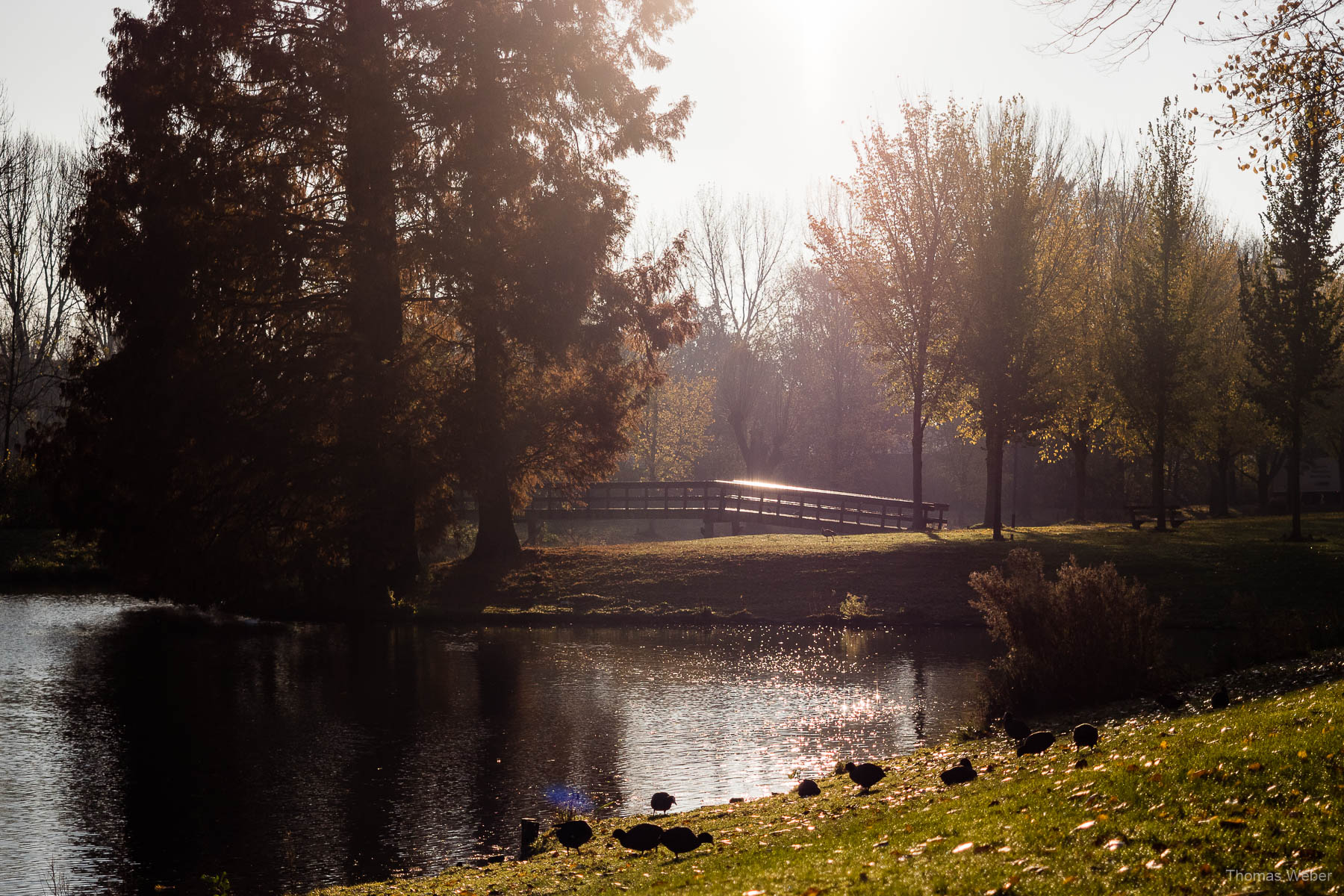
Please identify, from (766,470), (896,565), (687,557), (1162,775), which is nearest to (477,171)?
(687,557)

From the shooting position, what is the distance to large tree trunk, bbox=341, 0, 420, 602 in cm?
2159

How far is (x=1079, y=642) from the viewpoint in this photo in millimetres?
13445

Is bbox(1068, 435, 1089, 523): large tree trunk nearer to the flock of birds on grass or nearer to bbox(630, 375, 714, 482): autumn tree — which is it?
bbox(630, 375, 714, 482): autumn tree

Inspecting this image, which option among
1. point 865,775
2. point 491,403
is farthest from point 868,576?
point 865,775

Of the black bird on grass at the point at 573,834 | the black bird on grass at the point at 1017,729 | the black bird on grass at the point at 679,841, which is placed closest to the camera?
the black bird on grass at the point at 679,841

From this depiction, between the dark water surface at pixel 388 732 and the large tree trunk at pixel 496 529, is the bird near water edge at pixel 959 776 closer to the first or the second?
the dark water surface at pixel 388 732

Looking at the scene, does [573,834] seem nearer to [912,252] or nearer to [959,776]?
[959,776]

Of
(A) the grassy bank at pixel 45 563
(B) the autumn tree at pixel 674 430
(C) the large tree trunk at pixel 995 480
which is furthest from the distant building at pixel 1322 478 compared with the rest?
(A) the grassy bank at pixel 45 563

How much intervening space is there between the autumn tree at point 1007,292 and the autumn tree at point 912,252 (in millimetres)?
730

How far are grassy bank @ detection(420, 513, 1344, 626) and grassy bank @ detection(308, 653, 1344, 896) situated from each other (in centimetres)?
1369

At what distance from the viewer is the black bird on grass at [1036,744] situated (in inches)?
401

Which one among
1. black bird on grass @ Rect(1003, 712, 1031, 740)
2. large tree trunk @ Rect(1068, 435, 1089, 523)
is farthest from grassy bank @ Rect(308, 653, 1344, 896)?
large tree trunk @ Rect(1068, 435, 1089, 523)

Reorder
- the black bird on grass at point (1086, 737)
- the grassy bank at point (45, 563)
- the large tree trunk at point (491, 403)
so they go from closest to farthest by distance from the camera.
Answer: the black bird on grass at point (1086, 737)
the large tree trunk at point (491, 403)
the grassy bank at point (45, 563)

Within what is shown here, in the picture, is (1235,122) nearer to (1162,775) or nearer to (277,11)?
(1162,775)
